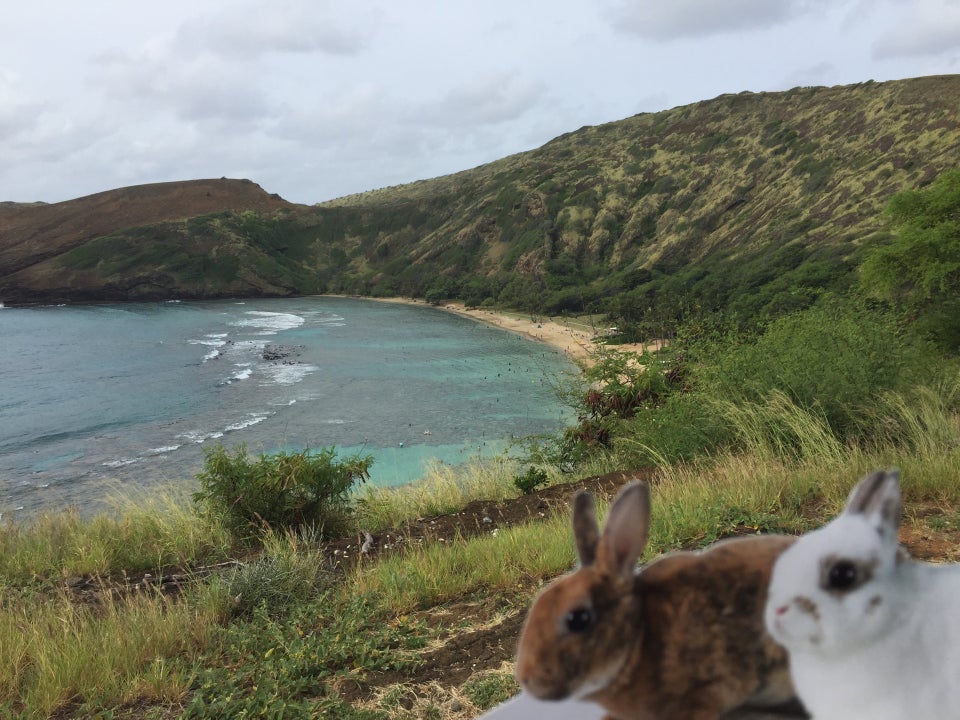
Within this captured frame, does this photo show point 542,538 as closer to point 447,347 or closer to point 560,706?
point 560,706

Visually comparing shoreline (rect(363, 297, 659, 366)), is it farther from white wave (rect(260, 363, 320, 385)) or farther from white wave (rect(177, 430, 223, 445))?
white wave (rect(177, 430, 223, 445))

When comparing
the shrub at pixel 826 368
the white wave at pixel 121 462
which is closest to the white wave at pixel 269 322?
the white wave at pixel 121 462

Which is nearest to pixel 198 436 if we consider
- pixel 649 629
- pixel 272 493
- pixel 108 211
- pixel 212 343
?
pixel 272 493

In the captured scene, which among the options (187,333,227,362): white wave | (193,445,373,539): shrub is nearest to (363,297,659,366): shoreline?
(187,333,227,362): white wave

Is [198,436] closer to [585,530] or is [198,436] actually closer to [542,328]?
[585,530]

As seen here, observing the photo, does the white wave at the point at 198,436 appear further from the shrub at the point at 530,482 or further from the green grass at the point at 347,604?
the green grass at the point at 347,604
